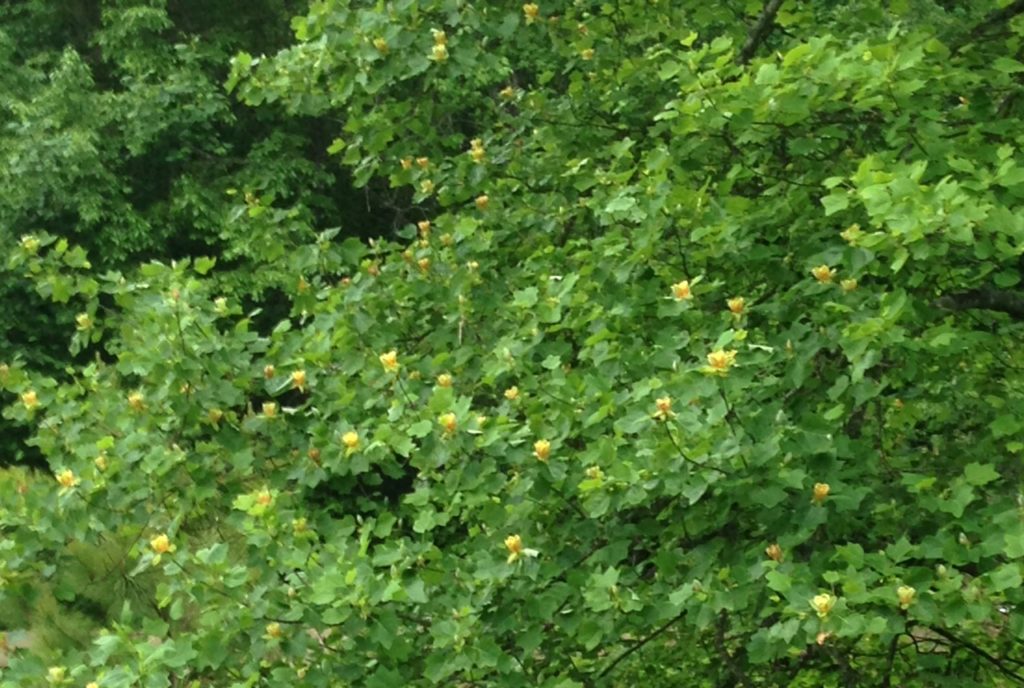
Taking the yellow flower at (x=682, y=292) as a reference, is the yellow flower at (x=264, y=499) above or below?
below

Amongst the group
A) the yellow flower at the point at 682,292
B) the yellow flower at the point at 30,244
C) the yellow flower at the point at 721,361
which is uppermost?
the yellow flower at the point at 30,244

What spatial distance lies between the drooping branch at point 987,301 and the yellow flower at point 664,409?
3.31 feet

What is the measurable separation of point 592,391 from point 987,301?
42.7 inches

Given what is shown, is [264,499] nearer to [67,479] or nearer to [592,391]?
[67,479]

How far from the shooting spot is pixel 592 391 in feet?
7.59

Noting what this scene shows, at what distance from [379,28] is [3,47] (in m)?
8.26

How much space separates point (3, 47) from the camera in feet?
32.8

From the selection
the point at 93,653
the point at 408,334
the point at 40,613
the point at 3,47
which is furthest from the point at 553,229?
the point at 3,47

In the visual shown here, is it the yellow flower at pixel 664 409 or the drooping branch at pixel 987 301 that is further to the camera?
the drooping branch at pixel 987 301

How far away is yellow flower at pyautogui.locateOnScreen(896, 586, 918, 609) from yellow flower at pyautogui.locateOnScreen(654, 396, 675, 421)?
478 millimetres

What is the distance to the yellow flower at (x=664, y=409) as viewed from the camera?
6.51ft

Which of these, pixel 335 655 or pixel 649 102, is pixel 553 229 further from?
pixel 335 655

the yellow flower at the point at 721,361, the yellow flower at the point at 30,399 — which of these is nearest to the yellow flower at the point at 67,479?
the yellow flower at the point at 30,399

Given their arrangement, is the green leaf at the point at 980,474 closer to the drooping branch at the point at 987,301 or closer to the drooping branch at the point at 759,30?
the drooping branch at the point at 987,301
